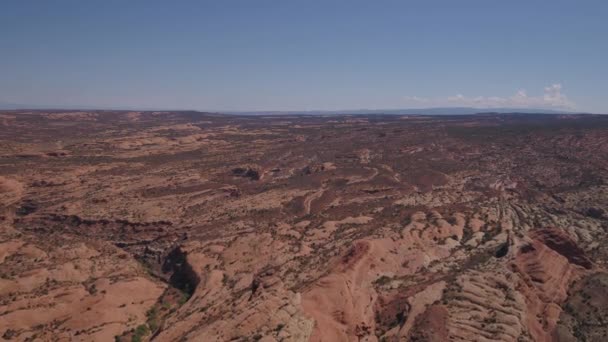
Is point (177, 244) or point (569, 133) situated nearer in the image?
point (177, 244)

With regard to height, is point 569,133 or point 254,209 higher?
point 569,133

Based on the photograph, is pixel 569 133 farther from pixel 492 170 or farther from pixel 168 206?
pixel 168 206

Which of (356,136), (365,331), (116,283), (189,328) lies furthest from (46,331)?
(356,136)

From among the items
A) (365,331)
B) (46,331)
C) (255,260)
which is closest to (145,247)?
(255,260)

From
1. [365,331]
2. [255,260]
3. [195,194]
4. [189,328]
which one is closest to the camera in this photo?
[365,331]

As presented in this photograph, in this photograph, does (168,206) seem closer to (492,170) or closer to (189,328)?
(189,328)

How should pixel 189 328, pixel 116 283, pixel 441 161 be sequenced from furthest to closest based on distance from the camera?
pixel 441 161
pixel 116 283
pixel 189 328
